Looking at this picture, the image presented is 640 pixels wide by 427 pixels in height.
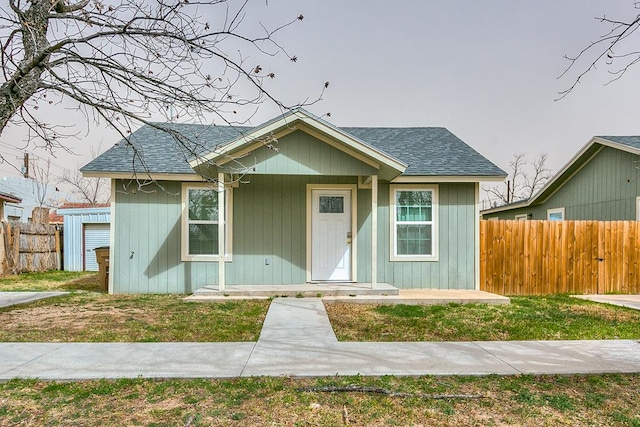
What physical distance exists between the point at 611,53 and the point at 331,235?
638cm

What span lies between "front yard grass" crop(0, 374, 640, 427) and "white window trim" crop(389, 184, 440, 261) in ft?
17.7

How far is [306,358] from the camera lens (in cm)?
430

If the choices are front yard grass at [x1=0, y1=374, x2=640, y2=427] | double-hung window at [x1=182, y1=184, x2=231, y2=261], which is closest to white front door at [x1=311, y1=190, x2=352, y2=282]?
double-hung window at [x1=182, y1=184, x2=231, y2=261]

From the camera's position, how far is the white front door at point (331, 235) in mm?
9055

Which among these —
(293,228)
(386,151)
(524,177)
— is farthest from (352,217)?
(524,177)

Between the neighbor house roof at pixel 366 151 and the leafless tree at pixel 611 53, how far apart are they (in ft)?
13.5

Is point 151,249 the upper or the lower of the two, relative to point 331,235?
lower

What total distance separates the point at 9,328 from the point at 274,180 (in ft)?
17.7

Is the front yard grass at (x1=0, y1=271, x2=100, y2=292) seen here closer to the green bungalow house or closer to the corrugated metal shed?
the corrugated metal shed

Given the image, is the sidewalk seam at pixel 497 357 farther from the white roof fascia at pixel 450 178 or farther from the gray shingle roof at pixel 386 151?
the gray shingle roof at pixel 386 151

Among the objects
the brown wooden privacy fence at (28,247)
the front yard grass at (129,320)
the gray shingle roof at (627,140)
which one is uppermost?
the gray shingle roof at (627,140)

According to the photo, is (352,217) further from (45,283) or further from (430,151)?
(45,283)

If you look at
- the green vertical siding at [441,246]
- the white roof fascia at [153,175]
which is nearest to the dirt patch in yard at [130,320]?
the white roof fascia at [153,175]

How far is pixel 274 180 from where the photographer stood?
9.05 meters
